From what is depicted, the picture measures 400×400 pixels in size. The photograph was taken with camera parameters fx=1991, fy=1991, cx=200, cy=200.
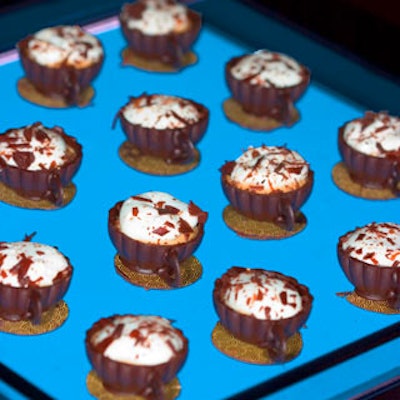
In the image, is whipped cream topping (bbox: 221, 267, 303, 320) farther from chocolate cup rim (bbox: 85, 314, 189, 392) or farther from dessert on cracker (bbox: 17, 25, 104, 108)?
dessert on cracker (bbox: 17, 25, 104, 108)

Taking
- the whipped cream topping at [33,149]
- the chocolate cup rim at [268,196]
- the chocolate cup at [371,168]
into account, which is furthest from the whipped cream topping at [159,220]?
the chocolate cup at [371,168]

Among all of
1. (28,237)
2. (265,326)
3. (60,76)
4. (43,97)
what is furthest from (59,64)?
(265,326)

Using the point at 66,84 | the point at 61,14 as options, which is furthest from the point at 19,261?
the point at 61,14

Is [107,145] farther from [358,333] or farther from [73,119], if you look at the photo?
[358,333]

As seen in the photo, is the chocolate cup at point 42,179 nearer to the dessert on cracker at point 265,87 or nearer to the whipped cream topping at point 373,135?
the dessert on cracker at point 265,87

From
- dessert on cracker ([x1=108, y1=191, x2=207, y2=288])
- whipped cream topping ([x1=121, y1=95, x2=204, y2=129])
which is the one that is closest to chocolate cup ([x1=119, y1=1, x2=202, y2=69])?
whipped cream topping ([x1=121, y1=95, x2=204, y2=129])

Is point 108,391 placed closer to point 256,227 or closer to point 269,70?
point 256,227
